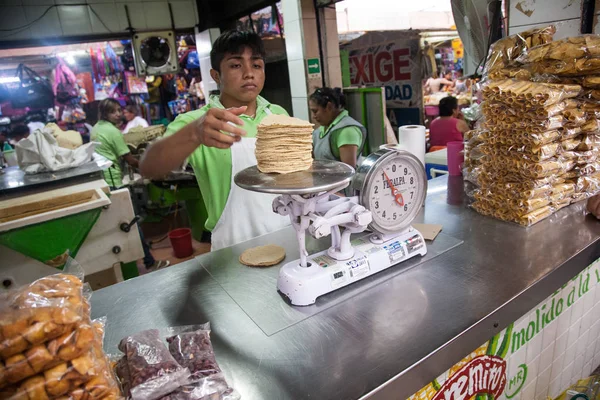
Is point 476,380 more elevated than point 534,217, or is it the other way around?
point 534,217

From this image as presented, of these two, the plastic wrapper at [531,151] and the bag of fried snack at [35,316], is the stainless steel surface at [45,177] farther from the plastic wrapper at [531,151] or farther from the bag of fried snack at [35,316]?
the plastic wrapper at [531,151]

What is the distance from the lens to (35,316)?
73cm

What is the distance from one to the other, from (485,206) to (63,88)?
8.07 meters

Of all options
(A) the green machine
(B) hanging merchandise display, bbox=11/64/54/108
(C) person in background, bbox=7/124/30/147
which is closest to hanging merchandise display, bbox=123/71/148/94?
(B) hanging merchandise display, bbox=11/64/54/108

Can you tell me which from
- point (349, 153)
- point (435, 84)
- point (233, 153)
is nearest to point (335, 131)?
point (349, 153)

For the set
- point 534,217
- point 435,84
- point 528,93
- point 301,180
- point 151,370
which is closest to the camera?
point 151,370

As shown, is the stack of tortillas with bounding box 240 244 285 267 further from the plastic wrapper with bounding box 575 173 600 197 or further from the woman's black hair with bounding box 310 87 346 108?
the woman's black hair with bounding box 310 87 346 108

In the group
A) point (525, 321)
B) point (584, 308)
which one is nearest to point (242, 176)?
point (525, 321)

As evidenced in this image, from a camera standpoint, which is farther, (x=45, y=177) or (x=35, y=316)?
(x=45, y=177)

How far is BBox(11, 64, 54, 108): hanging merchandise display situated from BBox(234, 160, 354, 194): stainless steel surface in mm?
7436

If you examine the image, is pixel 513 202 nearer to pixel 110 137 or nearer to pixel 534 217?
pixel 534 217

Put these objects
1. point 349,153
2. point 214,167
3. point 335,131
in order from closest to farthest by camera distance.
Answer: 1. point 214,167
2. point 349,153
3. point 335,131

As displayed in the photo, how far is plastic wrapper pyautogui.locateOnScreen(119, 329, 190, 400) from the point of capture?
0.85 m

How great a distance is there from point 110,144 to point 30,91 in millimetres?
3365
